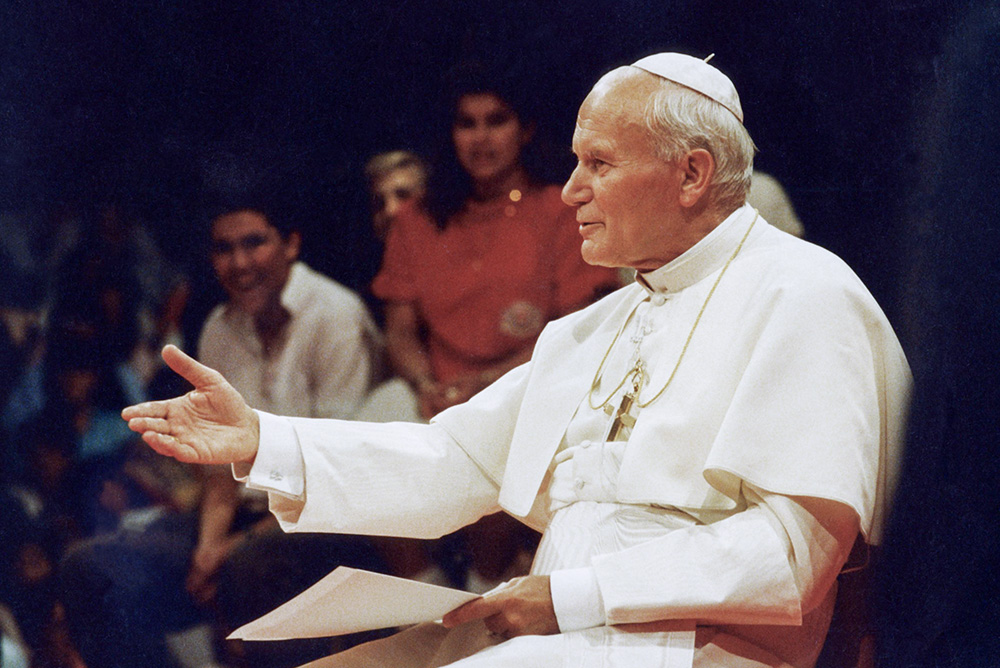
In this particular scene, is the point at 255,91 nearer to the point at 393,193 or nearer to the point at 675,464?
the point at 393,193

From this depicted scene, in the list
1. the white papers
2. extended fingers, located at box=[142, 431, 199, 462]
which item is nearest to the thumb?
extended fingers, located at box=[142, 431, 199, 462]

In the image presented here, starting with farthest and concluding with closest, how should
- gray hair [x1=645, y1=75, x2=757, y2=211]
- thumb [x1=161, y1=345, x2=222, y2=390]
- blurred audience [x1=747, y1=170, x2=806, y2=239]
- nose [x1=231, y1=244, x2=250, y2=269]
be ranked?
nose [x1=231, y1=244, x2=250, y2=269] < blurred audience [x1=747, y1=170, x2=806, y2=239] < gray hair [x1=645, y1=75, x2=757, y2=211] < thumb [x1=161, y1=345, x2=222, y2=390]

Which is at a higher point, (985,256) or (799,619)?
(985,256)

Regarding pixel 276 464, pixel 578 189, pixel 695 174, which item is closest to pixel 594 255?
pixel 578 189

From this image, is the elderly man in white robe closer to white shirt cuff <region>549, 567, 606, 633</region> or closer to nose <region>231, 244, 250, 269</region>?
white shirt cuff <region>549, 567, 606, 633</region>

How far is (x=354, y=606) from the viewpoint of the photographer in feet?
6.18

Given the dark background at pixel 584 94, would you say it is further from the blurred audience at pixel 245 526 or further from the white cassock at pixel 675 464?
the white cassock at pixel 675 464

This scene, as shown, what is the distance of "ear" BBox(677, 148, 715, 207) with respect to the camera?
2236mm

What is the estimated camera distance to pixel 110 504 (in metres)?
3.88

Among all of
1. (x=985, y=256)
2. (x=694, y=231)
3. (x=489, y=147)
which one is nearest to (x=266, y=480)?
(x=694, y=231)

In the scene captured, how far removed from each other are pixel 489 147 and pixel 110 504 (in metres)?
1.88

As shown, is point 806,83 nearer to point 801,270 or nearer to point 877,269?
point 877,269

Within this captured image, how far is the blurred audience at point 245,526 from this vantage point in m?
3.79

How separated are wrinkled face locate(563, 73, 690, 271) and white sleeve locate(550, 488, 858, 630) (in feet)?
2.05
